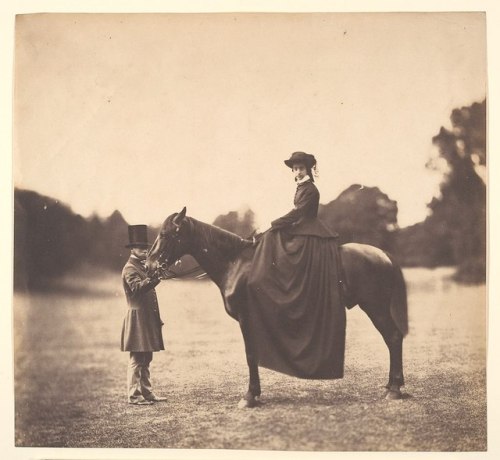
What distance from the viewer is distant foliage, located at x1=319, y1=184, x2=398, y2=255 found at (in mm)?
3986

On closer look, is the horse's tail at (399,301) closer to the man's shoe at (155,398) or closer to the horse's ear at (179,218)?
the horse's ear at (179,218)

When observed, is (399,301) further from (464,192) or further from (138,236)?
(138,236)

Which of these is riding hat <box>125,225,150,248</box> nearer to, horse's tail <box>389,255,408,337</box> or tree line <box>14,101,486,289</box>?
tree line <box>14,101,486,289</box>

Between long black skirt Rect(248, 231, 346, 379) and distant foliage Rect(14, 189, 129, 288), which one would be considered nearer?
long black skirt Rect(248, 231, 346, 379)

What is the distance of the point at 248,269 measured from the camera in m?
3.96

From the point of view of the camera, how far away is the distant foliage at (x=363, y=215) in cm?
399

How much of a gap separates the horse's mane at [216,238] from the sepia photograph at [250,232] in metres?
0.01

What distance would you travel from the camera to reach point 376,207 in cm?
400

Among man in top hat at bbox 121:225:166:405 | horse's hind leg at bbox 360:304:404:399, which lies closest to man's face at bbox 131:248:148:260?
man in top hat at bbox 121:225:166:405

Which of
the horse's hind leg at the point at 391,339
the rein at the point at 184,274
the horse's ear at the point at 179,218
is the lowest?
the horse's hind leg at the point at 391,339

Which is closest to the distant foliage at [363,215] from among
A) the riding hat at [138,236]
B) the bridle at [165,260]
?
the bridle at [165,260]

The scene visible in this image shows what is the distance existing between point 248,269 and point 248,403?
804 mm

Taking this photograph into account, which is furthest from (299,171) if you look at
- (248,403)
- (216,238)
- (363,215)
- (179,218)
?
(248,403)

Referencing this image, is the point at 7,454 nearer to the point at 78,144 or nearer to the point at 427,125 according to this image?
the point at 78,144
